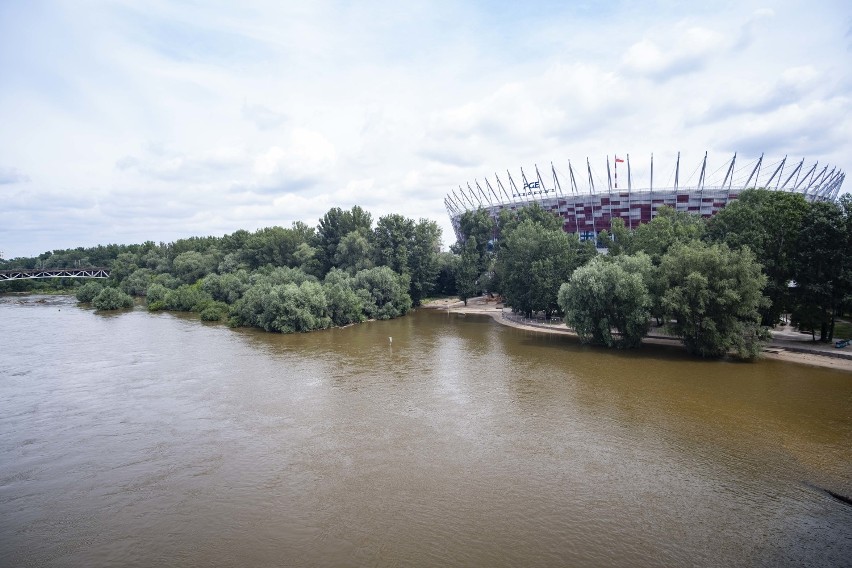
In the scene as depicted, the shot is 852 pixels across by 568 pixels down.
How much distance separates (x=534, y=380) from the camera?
3206 centimetres

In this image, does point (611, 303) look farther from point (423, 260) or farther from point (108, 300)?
point (108, 300)

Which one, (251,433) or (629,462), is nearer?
(629,462)

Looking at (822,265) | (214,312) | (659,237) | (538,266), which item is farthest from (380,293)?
(822,265)

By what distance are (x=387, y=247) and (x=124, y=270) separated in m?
67.6

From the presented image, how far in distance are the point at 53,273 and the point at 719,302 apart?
138954 millimetres

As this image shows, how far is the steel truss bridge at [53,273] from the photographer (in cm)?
11119

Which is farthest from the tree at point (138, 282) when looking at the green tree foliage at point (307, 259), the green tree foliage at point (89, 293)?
the green tree foliage at point (307, 259)

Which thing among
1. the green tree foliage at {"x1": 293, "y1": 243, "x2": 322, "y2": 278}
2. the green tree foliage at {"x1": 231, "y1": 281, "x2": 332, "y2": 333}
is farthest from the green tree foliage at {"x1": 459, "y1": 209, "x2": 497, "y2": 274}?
the green tree foliage at {"x1": 231, "y1": 281, "x2": 332, "y2": 333}

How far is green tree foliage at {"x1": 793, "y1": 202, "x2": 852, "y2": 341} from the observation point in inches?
1335

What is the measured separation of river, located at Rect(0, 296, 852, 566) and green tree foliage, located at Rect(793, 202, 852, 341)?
5711 mm

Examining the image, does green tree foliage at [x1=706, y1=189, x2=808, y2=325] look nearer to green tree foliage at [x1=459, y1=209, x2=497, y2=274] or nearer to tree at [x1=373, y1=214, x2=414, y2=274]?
green tree foliage at [x1=459, y1=209, x2=497, y2=274]

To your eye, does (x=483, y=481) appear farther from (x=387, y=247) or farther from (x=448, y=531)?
(x=387, y=247)

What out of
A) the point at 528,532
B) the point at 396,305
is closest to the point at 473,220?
the point at 396,305

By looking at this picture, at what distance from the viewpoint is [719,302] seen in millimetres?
33875
